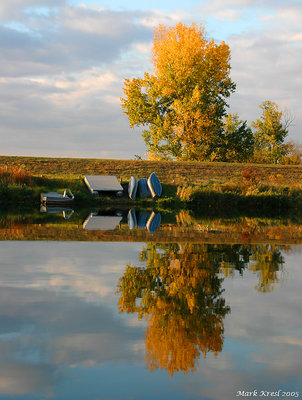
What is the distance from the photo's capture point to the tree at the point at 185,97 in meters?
43.9

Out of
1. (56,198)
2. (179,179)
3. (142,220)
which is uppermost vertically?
(179,179)

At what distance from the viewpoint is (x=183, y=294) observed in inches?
247

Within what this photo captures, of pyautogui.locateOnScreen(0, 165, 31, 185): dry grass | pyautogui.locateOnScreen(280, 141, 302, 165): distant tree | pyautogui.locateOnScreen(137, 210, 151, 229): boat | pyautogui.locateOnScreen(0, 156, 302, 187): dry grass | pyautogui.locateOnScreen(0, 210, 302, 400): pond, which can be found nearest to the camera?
pyautogui.locateOnScreen(0, 210, 302, 400): pond

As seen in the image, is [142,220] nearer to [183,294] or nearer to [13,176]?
[13,176]

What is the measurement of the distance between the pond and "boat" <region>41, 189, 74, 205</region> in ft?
58.1

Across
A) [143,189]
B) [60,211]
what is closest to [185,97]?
[143,189]

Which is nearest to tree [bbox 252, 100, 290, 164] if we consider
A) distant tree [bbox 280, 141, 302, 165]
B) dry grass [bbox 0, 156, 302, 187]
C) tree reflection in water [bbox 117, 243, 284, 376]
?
distant tree [bbox 280, 141, 302, 165]

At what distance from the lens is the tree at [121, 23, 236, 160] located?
4391cm

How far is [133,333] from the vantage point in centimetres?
467

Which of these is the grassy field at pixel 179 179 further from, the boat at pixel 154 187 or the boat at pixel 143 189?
the boat at pixel 143 189

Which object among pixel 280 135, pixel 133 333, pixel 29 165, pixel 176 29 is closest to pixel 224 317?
pixel 133 333

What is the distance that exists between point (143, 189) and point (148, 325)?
987 inches

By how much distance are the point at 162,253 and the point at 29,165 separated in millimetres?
25975

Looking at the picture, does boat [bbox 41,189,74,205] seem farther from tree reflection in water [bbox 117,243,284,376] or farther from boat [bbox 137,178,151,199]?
tree reflection in water [bbox 117,243,284,376]
